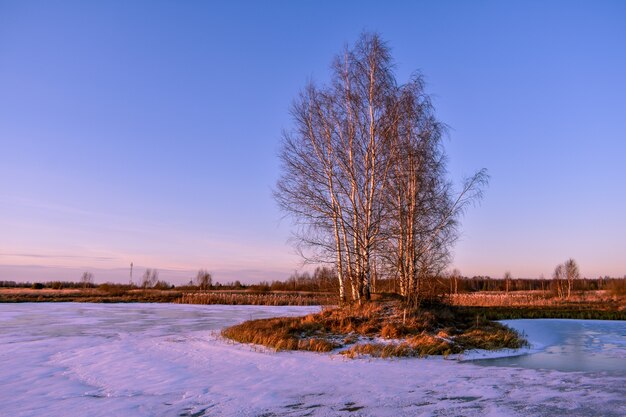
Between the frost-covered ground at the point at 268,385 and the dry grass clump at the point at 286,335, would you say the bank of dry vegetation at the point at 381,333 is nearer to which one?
the dry grass clump at the point at 286,335

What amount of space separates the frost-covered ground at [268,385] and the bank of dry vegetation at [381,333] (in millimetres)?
741

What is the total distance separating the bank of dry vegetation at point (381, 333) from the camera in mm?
11613

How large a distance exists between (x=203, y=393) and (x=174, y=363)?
3.04m

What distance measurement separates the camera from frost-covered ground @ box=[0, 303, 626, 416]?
647cm

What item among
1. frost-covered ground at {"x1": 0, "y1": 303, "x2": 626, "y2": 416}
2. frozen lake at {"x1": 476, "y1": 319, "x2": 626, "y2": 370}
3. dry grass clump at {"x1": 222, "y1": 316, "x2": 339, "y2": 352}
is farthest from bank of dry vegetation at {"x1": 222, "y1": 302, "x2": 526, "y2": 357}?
frozen lake at {"x1": 476, "y1": 319, "x2": 626, "y2": 370}

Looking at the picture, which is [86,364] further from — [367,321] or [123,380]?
[367,321]

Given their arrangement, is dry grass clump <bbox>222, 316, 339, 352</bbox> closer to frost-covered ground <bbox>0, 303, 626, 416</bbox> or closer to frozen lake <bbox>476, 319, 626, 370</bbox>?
frost-covered ground <bbox>0, 303, 626, 416</bbox>

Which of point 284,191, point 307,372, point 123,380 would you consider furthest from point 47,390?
point 284,191

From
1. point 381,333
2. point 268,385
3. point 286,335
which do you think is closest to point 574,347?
point 381,333

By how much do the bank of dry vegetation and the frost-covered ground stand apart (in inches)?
29.2

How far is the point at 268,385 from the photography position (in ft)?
26.6

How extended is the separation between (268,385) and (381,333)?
558cm

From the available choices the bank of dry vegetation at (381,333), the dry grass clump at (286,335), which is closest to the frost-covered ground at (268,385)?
the dry grass clump at (286,335)

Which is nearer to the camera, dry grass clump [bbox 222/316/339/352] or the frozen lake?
the frozen lake
